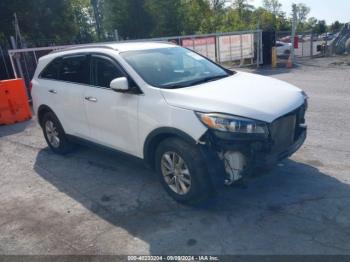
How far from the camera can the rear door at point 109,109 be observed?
14.3ft

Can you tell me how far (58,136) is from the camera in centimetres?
602

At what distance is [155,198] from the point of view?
14.3ft

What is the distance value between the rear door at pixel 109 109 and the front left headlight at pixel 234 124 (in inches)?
43.5

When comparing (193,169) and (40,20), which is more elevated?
(40,20)

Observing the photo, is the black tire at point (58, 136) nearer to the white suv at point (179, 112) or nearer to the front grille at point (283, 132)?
the white suv at point (179, 112)

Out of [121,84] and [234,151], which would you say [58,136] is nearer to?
[121,84]

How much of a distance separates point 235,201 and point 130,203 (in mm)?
1286

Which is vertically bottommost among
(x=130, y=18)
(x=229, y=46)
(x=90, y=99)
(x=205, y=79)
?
(x=229, y=46)

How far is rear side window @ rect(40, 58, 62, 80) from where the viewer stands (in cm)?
571

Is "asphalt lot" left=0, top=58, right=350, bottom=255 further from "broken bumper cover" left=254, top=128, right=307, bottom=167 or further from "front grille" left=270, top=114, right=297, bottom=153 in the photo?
"front grille" left=270, top=114, right=297, bottom=153

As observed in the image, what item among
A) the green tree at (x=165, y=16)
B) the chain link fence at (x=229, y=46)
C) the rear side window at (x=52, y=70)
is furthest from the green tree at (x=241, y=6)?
the rear side window at (x=52, y=70)

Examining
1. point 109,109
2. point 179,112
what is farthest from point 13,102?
point 179,112

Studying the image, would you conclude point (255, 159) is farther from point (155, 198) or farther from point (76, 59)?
point (76, 59)

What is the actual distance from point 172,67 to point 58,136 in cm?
260
